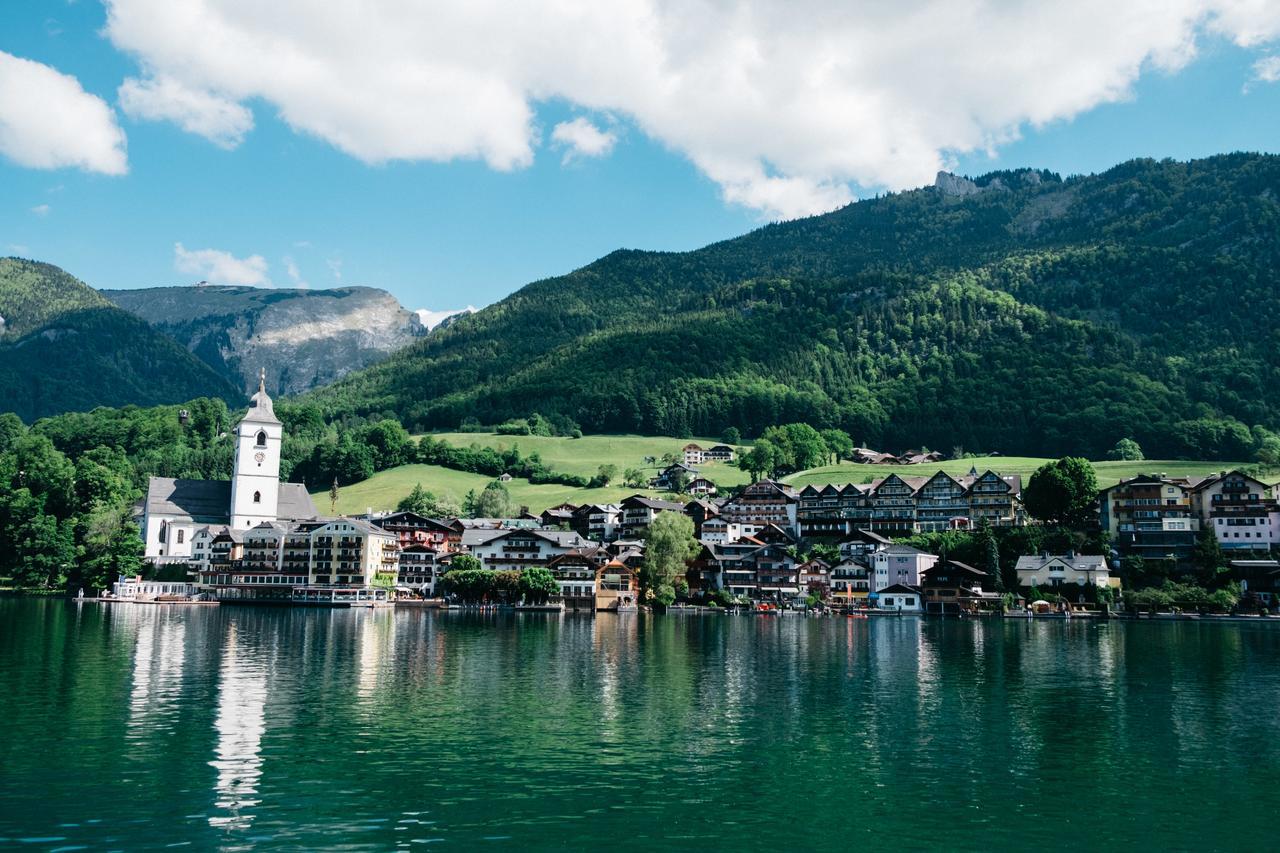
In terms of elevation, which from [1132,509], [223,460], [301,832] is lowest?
[301,832]

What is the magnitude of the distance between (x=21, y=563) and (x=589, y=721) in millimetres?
110788

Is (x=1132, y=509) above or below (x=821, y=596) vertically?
above

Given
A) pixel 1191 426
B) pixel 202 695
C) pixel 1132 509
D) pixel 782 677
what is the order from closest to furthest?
pixel 202 695
pixel 782 677
pixel 1132 509
pixel 1191 426

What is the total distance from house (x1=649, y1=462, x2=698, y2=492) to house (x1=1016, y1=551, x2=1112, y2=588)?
238 feet

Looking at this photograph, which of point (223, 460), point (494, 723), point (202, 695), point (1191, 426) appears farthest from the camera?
point (1191, 426)

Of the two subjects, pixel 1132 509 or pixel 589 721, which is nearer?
pixel 589 721

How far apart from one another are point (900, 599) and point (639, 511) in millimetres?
Answer: 40156

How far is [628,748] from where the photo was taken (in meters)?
34.1

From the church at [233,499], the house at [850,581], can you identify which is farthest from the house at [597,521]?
the church at [233,499]

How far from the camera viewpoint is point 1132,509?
118188mm

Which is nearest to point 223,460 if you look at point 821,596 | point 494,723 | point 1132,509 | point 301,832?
point 821,596

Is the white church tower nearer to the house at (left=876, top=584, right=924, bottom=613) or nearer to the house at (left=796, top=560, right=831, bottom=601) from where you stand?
the house at (left=796, top=560, right=831, bottom=601)

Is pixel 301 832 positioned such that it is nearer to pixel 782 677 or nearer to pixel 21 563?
pixel 782 677

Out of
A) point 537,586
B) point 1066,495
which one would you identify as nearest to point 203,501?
point 537,586
